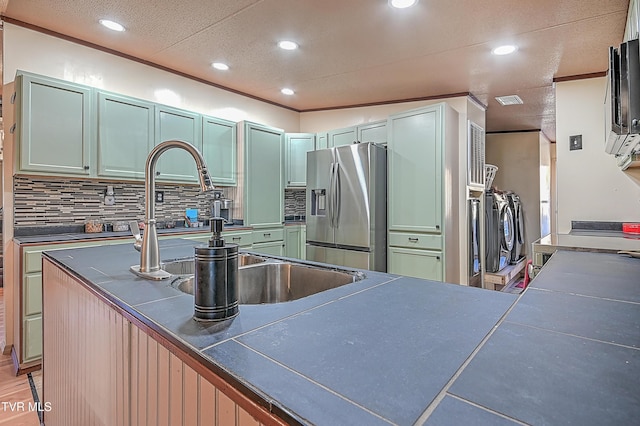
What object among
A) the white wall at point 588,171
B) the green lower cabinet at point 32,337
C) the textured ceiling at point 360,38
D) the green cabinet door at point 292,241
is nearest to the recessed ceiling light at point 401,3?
the textured ceiling at point 360,38

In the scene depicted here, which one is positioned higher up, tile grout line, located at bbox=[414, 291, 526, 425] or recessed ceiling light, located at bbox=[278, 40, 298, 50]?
recessed ceiling light, located at bbox=[278, 40, 298, 50]

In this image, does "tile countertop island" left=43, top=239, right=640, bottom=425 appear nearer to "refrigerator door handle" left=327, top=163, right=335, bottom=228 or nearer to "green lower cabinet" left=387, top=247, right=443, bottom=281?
"green lower cabinet" left=387, top=247, right=443, bottom=281

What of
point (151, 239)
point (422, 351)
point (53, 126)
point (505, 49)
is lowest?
point (422, 351)

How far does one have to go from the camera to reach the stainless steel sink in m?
1.39

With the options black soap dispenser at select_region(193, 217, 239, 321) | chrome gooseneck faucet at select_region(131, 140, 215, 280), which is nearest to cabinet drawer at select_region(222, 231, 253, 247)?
chrome gooseneck faucet at select_region(131, 140, 215, 280)

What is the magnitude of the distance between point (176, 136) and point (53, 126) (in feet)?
3.18

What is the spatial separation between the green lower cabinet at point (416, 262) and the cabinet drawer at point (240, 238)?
1557 millimetres

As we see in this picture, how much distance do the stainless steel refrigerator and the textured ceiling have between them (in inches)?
33.4

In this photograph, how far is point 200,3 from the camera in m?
2.25

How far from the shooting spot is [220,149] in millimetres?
3742

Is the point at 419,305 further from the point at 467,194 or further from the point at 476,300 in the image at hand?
the point at 467,194

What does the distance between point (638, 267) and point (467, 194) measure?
2579 mm

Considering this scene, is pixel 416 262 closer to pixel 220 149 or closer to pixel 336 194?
pixel 336 194

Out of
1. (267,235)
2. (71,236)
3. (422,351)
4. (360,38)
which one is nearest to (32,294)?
(71,236)
